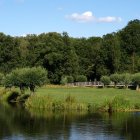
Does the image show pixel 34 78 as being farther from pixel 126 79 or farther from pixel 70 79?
pixel 70 79

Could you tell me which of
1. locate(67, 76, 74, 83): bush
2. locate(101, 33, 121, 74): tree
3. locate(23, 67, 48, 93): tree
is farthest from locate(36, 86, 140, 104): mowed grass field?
locate(101, 33, 121, 74): tree

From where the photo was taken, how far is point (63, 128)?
5050 centimetres

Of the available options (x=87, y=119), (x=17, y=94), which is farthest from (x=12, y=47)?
(x=87, y=119)

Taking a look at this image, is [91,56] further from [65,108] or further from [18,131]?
[18,131]

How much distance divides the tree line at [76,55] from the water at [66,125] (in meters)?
76.7

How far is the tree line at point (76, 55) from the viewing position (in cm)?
14938

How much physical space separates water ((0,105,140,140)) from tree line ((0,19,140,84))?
76.7 metres

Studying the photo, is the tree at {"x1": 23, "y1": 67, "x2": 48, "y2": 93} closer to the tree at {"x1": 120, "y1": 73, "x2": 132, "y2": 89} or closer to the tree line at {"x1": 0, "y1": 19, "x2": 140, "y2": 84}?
the tree at {"x1": 120, "y1": 73, "x2": 132, "y2": 89}

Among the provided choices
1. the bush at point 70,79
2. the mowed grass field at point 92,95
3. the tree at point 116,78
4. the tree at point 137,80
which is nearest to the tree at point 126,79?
the tree at point 116,78

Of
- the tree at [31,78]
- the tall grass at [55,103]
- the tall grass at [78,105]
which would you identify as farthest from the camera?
the tree at [31,78]

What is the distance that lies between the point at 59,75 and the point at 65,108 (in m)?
79.8

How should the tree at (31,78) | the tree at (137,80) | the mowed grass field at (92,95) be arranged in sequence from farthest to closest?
the tree at (137,80)
the tree at (31,78)
the mowed grass field at (92,95)

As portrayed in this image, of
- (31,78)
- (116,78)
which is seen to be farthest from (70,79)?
(31,78)

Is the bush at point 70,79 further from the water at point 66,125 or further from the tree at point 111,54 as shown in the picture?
the water at point 66,125
